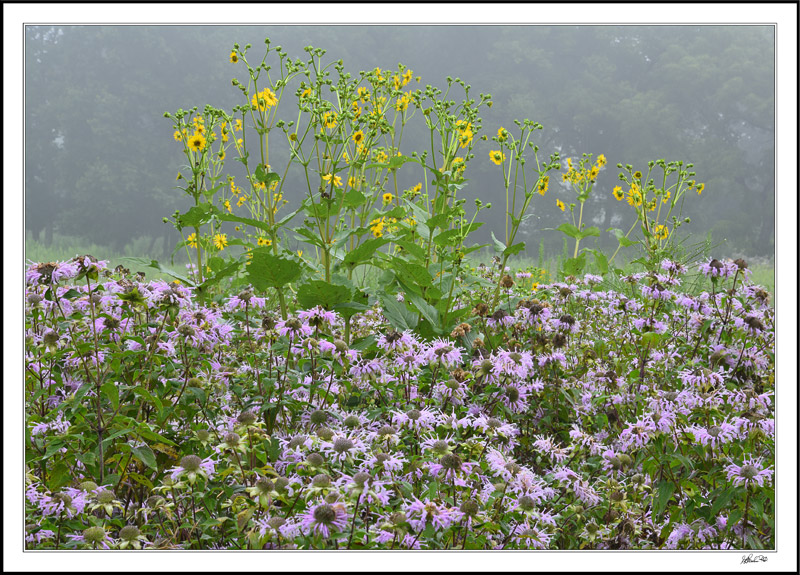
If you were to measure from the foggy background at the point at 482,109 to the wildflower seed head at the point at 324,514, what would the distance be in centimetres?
1376

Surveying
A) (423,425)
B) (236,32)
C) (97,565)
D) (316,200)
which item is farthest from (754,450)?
(236,32)

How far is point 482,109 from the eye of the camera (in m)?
16.9

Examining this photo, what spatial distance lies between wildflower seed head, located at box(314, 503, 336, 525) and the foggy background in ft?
45.2

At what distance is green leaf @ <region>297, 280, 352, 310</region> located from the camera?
273cm

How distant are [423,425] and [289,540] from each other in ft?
1.79

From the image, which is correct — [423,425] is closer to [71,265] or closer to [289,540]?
[289,540]

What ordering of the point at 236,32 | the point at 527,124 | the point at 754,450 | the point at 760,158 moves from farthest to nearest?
1. the point at 236,32
2. the point at 760,158
3. the point at 527,124
4. the point at 754,450

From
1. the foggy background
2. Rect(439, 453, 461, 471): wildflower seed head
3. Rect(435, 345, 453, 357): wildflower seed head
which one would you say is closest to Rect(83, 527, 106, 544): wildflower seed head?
Result: Rect(439, 453, 461, 471): wildflower seed head

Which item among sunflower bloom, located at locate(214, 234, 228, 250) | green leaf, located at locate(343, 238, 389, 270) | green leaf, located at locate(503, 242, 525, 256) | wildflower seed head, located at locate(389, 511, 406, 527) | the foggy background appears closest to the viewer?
wildflower seed head, located at locate(389, 511, 406, 527)

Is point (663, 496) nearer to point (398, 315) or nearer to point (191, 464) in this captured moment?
point (191, 464)

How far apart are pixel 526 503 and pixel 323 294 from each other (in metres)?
1.54

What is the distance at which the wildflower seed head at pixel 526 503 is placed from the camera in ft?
4.68
